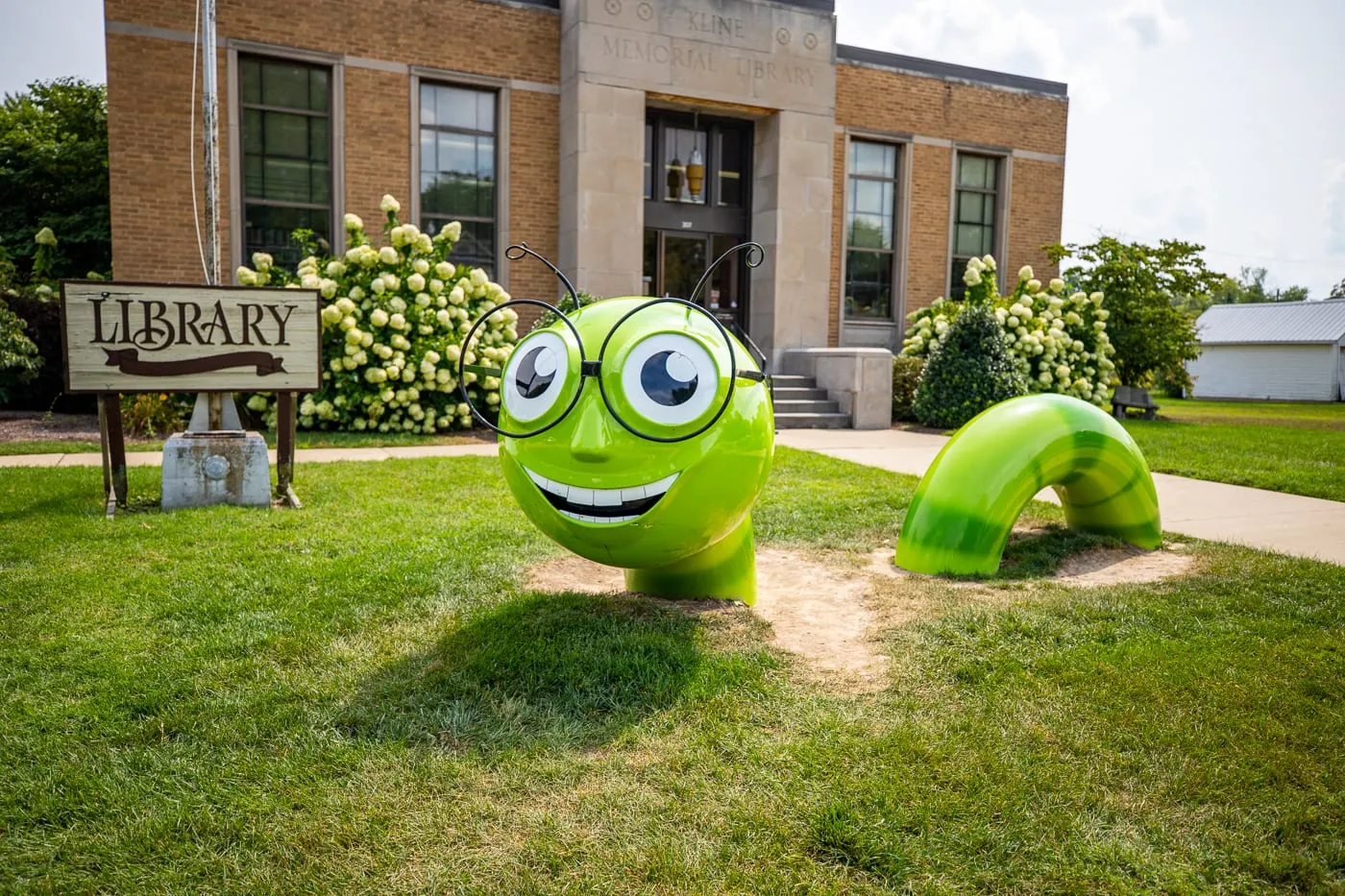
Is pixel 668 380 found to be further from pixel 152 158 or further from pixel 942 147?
pixel 942 147

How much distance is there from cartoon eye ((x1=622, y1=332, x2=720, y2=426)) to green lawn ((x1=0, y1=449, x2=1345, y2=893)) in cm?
107

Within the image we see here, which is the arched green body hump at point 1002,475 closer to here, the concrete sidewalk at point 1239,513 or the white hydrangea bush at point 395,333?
the concrete sidewalk at point 1239,513

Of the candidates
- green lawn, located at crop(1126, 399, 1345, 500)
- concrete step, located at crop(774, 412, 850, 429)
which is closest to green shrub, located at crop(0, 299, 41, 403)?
concrete step, located at crop(774, 412, 850, 429)

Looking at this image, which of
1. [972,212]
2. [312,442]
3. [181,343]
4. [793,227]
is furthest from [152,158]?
[972,212]

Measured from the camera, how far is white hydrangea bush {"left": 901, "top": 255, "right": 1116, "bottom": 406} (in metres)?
16.2

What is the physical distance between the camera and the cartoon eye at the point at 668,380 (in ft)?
12.5

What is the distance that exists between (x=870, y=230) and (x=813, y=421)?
20.1 feet

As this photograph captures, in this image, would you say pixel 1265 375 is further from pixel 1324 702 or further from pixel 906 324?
pixel 1324 702

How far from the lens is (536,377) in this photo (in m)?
3.99

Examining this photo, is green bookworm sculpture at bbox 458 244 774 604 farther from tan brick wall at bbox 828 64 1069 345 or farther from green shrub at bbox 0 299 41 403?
tan brick wall at bbox 828 64 1069 345

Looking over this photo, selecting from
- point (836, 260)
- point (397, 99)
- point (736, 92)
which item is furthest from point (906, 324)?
point (397, 99)

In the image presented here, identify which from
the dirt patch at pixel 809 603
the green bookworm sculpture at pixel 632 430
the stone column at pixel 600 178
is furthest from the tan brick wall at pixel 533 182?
the green bookworm sculpture at pixel 632 430

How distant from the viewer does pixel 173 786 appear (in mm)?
2998

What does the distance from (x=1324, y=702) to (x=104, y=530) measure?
7.01m
